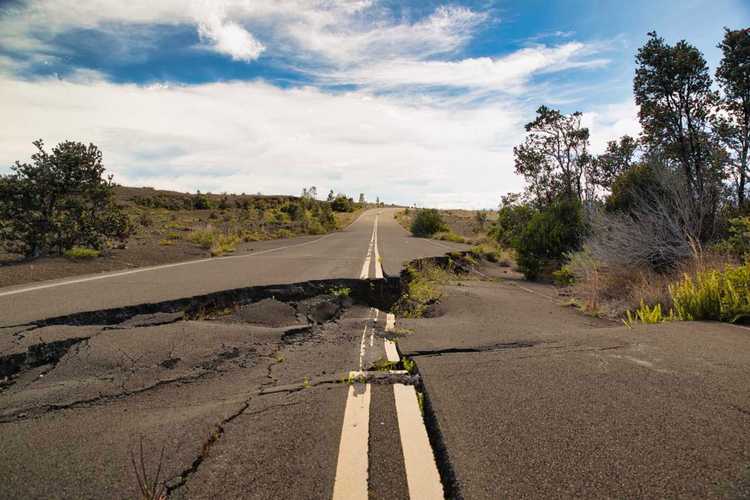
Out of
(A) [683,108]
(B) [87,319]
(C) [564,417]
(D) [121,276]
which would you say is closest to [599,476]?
(C) [564,417]

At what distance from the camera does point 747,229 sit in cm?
772

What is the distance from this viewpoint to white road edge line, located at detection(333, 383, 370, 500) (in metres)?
2.13

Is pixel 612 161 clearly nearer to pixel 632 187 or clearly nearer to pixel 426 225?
pixel 632 187

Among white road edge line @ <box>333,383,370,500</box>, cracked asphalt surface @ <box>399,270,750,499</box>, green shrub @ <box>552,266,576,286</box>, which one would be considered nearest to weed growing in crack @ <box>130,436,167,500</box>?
white road edge line @ <box>333,383,370,500</box>

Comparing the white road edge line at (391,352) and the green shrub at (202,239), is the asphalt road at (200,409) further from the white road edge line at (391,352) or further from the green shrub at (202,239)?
the green shrub at (202,239)

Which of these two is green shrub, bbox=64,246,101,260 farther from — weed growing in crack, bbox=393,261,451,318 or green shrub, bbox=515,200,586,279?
green shrub, bbox=515,200,586,279

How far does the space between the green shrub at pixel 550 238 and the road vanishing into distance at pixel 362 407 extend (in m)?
7.75

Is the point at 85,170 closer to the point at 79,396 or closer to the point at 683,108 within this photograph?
the point at 79,396

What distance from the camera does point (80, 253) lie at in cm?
1175

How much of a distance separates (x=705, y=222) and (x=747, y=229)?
9.67 feet

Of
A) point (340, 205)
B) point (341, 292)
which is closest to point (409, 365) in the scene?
point (341, 292)

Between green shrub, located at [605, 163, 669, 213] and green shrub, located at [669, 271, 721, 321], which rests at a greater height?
green shrub, located at [605, 163, 669, 213]

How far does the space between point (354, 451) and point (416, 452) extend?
36 centimetres

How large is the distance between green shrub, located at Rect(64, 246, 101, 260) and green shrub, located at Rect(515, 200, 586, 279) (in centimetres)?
1236
